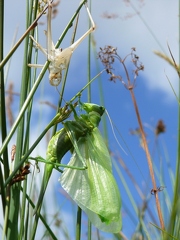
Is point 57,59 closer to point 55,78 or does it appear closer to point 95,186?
point 55,78

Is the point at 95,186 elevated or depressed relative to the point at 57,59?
depressed

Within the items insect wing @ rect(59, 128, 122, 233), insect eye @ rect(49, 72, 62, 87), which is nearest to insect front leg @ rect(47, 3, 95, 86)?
insect eye @ rect(49, 72, 62, 87)

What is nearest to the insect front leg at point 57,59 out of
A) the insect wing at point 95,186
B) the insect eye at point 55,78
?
the insect eye at point 55,78

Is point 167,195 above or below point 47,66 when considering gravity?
below

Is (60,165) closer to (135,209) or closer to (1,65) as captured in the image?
(1,65)

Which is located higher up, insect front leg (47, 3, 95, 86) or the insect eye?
insect front leg (47, 3, 95, 86)

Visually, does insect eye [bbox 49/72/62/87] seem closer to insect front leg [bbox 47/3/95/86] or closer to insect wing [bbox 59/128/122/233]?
insect front leg [bbox 47/3/95/86]

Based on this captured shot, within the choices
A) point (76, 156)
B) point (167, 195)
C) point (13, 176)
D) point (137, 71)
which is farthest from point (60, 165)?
point (167, 195)

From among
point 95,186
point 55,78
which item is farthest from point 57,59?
point 95,186
